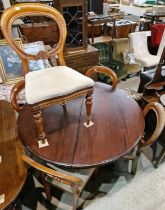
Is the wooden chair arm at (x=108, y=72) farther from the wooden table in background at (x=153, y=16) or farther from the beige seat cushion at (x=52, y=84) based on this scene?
the wooden table in background at (x=153, y=16)

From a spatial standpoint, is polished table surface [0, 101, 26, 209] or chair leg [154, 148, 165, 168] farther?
A: chair leg [154, 148, 165, 168]

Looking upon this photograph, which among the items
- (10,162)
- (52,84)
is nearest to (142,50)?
(52,84)

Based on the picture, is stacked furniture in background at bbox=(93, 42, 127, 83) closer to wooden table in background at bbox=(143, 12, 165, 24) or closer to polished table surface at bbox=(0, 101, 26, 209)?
polished table surface at bbox=(0, 101, 26, 209)

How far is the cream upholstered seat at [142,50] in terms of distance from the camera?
3291 millimetres

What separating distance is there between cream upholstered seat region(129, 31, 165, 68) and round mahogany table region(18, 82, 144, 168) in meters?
2.00

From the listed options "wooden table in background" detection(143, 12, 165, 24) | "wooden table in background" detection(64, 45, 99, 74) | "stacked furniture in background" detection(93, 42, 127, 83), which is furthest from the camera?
"wooden table in background" detection(143, 12, 165, 24)

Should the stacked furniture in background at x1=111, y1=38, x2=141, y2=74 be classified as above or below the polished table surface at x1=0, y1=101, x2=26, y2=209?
above

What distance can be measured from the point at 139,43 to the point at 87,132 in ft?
9.44

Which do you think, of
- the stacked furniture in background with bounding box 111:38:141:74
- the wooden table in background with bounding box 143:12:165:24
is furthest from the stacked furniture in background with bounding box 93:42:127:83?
the wooden table in background with bounding box 143:12:165:24

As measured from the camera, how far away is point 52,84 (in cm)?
117


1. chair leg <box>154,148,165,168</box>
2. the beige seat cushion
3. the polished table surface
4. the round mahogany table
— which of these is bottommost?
chair leg <box>154,148,165,168</box>

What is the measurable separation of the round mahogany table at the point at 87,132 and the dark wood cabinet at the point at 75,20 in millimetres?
1082

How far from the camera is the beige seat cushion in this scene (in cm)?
107

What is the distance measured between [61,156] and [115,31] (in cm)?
350
